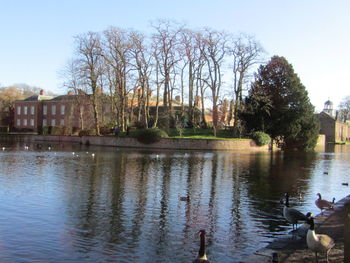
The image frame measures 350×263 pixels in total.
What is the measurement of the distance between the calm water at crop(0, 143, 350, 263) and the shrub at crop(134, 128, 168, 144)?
938 inches

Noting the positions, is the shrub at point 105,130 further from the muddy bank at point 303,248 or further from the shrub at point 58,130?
the muddy bank at point 303,248

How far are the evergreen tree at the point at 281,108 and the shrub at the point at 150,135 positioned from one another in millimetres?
11564

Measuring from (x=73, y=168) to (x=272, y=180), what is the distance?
11078 millimetres

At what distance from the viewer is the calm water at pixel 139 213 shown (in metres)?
7.96

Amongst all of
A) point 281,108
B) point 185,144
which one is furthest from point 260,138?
point 185,144

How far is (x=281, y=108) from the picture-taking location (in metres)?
48.9

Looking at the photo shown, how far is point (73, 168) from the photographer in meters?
21.8

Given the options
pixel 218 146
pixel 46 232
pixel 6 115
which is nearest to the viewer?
pixel 46 232

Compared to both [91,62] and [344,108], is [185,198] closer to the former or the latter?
[91,62]

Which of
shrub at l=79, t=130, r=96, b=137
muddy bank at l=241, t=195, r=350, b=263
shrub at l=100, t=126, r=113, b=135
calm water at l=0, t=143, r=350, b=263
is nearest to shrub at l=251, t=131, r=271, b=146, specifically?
→ shrub at l=100, t=126, r=113, b=135

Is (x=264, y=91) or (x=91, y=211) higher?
(x=264, y=91)

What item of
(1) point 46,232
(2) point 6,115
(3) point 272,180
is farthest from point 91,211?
(2) point 6,115

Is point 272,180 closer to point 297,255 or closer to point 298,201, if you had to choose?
point 298,201

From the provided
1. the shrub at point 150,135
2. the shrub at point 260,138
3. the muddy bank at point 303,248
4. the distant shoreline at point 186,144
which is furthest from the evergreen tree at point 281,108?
the muddy bank at point 303,248
